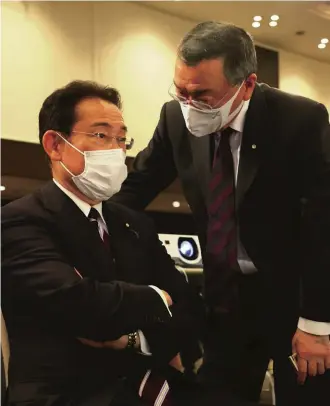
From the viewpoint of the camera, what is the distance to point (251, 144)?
130 centimetres

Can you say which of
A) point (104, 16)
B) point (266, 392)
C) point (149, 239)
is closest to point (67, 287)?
point (149, 239)

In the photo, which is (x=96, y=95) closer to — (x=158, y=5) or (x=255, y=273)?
(x=158, y=5)

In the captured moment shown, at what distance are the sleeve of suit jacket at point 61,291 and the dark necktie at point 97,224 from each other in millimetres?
113

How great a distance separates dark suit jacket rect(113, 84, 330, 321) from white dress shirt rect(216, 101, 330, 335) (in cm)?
2

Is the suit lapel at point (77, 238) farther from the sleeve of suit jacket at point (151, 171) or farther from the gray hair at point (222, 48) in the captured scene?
the gray hair at point (222, 48)

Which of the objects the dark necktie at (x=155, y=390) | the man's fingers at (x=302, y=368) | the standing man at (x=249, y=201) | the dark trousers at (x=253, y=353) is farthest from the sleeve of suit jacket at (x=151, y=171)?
the man's fingers at (x=302, y=368)

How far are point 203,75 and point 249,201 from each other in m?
0.31

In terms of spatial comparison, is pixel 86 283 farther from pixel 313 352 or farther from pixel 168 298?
pixel 313 352

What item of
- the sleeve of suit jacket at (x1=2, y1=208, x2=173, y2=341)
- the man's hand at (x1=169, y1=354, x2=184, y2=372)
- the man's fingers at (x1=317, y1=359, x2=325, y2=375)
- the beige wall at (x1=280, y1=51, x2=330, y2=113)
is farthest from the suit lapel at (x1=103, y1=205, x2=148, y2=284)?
the beige wall at (x1=280, y1=51, x2=330, y2=113)

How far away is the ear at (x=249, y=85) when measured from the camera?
1.29 m

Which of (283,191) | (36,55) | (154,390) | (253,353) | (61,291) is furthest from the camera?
(36,55)

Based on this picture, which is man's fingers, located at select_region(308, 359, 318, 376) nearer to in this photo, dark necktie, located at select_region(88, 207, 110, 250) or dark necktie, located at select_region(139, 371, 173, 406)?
dark necktie, located at select_region(139, 371, 173, 406)

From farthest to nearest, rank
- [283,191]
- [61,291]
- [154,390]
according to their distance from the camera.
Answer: [283,191]
[154,390]
[61,291]

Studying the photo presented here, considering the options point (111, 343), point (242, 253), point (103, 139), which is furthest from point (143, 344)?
point (103, 139)
